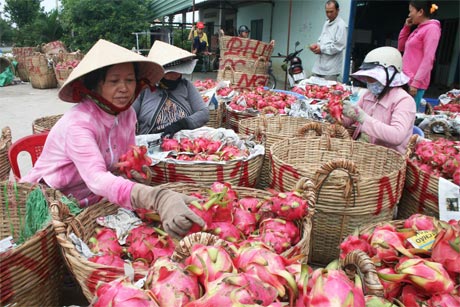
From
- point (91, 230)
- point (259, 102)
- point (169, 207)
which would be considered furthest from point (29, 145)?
point (259, 102)

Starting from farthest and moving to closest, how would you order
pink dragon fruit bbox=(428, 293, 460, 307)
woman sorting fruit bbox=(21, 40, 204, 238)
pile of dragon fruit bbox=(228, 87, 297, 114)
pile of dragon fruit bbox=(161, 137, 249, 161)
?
pile of dragon fruit bbox=(228, 87, 297, 114), pile of dragon fruit bbox=(161, 137, 249, 161), woman sorting fruit bbox=(21, 40, 204, 238), pink dragon fruit bbox=(428, 293, 460, 307)

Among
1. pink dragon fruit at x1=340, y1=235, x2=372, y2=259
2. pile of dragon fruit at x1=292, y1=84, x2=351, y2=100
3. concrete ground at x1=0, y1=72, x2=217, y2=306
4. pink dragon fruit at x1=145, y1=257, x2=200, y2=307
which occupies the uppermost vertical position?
pile of dragon fruit at x1=292, y1=84, x2=351, y2=100

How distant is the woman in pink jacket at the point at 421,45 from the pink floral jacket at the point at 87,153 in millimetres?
3191

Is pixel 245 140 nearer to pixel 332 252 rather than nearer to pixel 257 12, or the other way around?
pixel 332 252

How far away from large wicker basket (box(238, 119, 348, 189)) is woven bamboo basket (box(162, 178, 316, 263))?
1.01m

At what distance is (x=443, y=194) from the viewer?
200cm

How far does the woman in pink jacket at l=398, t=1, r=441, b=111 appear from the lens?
3861mm

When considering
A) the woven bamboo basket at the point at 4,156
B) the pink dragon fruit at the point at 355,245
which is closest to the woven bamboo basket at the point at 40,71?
the woven bamboo basket at the point at 4,156

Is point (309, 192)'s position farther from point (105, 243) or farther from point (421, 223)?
point (105, 243)

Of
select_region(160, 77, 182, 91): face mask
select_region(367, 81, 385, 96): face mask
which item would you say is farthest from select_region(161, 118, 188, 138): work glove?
select_region(367, 81, 385, 96): face mask

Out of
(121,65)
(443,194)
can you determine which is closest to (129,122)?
(121,65)

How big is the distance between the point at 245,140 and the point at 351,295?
207cm

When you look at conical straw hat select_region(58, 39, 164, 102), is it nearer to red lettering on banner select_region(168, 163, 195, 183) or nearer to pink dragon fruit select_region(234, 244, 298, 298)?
red lettering on banner select_region(168, 163, 195, 183)

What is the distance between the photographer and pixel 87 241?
157 cm
